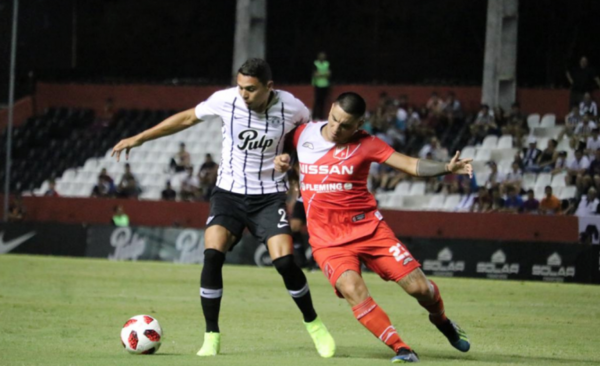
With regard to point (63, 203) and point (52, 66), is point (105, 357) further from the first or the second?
point (52, 66)

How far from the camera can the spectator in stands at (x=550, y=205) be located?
22.1 meters

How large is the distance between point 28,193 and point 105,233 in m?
5.74

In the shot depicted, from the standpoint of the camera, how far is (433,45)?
37531 millimetres

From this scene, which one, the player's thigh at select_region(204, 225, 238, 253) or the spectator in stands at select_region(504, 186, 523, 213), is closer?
the player's thigh at select_region(204, 225, 238, 253)

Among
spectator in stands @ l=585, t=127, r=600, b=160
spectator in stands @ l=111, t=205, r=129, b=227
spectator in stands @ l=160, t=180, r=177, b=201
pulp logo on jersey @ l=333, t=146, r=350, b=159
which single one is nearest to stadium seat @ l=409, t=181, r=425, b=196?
spectator in stands @ l=585, t=127, r=600, b=160

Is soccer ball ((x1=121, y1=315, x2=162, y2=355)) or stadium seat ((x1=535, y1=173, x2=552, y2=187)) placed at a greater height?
stadium seat ((x1=535, y1=173, x2=552, y2=187))

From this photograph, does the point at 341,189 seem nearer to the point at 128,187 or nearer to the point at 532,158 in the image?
the point at 532,158

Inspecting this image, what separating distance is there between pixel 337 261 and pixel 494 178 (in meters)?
15.3

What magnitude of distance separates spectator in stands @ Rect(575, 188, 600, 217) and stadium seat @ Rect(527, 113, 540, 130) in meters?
3.97

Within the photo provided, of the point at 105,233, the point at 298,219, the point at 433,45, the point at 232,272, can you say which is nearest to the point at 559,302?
the point at 298,219

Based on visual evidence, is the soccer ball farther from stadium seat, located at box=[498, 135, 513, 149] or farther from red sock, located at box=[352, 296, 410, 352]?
stadium seat, located at box=[498, 135, 513, 149]

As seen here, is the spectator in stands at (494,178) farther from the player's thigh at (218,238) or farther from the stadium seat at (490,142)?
the player's thigh at (218,238)

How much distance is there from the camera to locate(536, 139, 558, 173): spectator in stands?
76.3 feet

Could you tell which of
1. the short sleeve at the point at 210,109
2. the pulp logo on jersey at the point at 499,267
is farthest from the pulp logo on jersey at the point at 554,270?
the short sleeve at the point at 210,109
